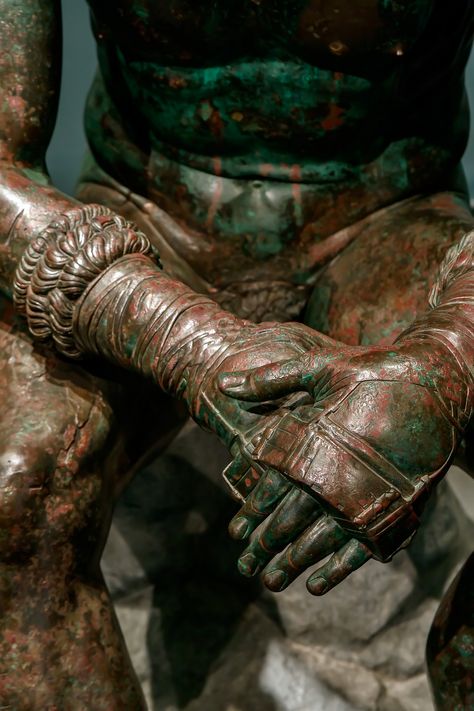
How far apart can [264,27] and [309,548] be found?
734 millimetres

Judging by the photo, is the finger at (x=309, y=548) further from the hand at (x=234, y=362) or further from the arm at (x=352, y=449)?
the hand at (x=234, y=362)

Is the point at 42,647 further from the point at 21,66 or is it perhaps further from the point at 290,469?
the point at 21,66

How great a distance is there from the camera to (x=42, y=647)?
1563 mm

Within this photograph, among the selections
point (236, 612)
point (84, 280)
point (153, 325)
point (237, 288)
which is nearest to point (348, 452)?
point (153, 325)

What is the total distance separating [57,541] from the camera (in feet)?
5.15

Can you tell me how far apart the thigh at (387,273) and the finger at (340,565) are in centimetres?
44

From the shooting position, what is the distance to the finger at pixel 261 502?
1.32 metres

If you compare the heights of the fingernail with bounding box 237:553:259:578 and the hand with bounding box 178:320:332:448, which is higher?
the hand with bounding box 178:320:332:448

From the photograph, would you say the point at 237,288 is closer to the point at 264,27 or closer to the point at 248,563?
the point at 264,27

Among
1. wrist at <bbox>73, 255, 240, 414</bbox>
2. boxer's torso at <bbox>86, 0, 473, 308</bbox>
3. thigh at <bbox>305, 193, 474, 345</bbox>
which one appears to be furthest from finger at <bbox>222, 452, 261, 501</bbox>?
boxer's torso at <bbox>86, 0, 473, 308</bbox>

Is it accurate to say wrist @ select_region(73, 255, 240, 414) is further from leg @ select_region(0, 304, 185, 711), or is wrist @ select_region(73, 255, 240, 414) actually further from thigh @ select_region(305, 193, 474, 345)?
thigh @ select_region(305, 193, 474, 345)

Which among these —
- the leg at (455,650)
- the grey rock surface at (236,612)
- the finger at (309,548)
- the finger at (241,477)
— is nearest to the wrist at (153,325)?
the finger at (241,477)

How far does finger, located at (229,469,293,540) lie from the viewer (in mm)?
1324

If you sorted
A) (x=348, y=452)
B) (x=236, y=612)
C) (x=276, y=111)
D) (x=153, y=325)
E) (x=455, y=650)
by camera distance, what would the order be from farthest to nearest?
1. (x=236, y=612)
2. (x=276, y=111)
3. (x=455, y=650)
4. (x=153, y=325)
5. (x=348, y=452)
